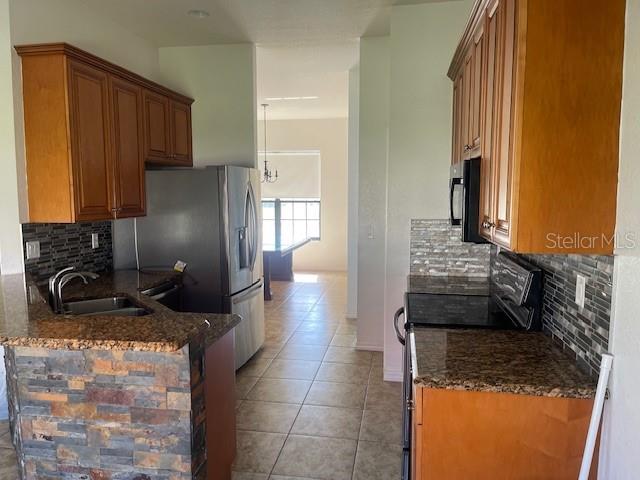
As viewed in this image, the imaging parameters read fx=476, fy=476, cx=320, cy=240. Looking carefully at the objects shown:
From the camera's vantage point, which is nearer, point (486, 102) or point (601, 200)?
point (601, 200)

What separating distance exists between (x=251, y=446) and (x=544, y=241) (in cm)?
201

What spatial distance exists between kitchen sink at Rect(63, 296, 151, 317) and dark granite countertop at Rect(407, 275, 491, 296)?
164cm

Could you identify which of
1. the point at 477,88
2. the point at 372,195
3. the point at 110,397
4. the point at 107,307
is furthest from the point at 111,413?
the point at 372,195

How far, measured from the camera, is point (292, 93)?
6312mm

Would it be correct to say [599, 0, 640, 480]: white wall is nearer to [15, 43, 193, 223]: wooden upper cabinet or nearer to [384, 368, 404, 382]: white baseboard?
[384, 368, 404, 382]: white baseboard

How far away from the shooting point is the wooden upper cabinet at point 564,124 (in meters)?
1.39

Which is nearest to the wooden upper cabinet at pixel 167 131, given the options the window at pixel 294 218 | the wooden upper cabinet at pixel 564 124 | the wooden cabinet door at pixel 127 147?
the wooden cabinet door at pixel 127 147

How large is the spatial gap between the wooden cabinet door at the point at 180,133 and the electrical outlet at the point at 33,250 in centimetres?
133

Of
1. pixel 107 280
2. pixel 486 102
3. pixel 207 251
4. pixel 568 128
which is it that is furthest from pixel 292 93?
pixel 568 128

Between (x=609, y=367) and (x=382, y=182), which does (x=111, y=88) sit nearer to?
(x=382, y=182)

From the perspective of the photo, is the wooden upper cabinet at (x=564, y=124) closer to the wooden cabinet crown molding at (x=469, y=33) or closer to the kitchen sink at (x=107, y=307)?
the wooden cabinet crown molding at (x=469, y=33)

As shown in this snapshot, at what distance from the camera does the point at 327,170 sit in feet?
27.9

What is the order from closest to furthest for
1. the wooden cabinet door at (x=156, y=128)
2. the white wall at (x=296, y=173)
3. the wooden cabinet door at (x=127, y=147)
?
the wooden cabinet door at (x=127, y=147)
the wooden cabinet door at (x=156, y=128)
the white wall at (x=296, y=173)

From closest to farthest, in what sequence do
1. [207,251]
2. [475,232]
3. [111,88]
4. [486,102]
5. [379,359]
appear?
[486,102] < [475,232] < [111,88] < [207,251] < [379,359]
